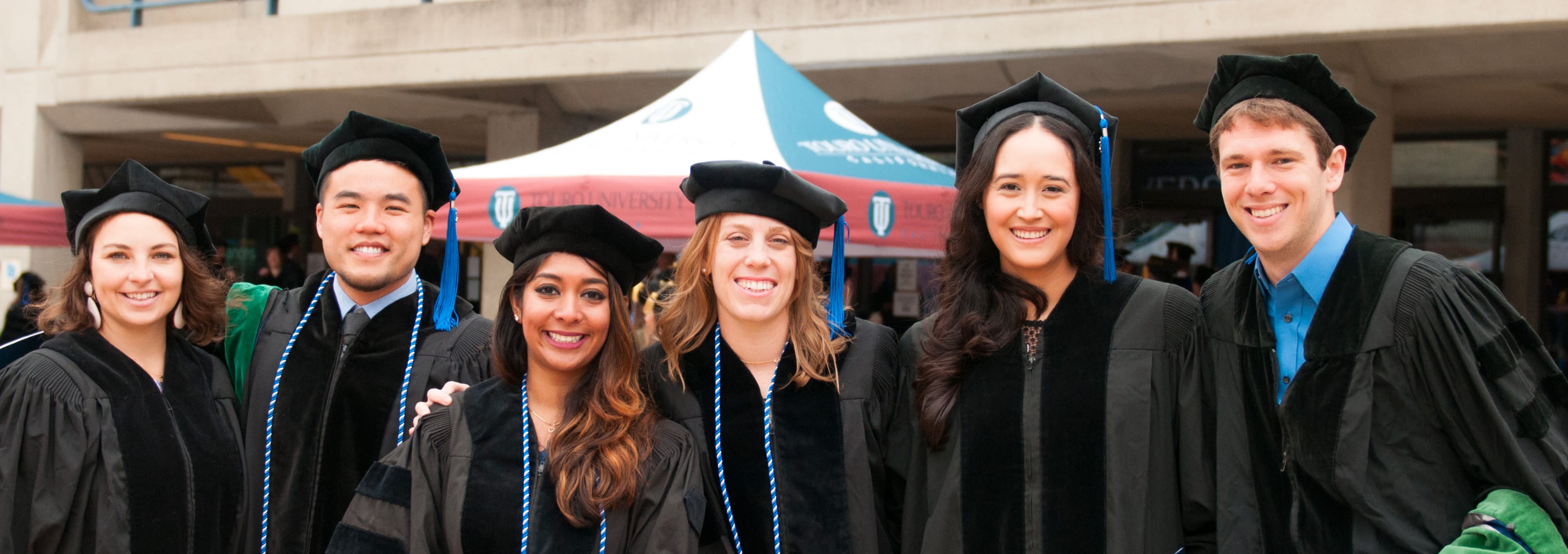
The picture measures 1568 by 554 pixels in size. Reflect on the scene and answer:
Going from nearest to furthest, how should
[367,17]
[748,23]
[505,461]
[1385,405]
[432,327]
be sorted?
[1385,405]
[505,461]
[432,327]
[748,23]
[367,17]

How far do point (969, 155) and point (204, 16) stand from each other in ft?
31.7

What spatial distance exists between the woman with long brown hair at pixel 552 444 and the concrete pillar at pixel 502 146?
6.53 meters

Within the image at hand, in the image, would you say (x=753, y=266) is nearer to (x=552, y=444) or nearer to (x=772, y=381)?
(x=772, y=381)

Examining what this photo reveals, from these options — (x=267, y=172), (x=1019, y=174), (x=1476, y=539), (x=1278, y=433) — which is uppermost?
(x=267, y=172)

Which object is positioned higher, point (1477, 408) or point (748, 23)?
point (748, 23)

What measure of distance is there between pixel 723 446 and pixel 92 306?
1.54m

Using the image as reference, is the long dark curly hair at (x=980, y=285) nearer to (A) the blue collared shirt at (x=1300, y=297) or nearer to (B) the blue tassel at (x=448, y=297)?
(A) the blue collared shirt at (x=1300, y=297)

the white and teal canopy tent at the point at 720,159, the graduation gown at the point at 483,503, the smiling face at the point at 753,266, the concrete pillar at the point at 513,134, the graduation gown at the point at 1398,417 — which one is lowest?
the graduation gown at the point at 483,503

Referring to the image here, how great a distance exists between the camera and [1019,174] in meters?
2.50

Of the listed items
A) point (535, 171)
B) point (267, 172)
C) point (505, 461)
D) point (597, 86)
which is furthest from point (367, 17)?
point (505, 461)

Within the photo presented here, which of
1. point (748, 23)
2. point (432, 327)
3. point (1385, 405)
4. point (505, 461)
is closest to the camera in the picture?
point (1385, 405)

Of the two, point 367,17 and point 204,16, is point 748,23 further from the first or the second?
point 204,16

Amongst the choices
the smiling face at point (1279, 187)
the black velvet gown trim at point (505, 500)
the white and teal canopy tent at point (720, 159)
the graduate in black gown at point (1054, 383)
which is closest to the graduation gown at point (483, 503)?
the black velvet gown trim at point (505, 500)

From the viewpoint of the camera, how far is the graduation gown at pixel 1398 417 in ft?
7.02
